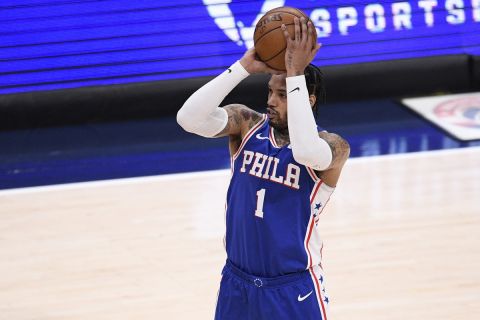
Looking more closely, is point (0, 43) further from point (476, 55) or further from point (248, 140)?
point (248, 140)

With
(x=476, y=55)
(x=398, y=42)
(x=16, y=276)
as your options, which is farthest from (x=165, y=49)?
(x=16, y=276)

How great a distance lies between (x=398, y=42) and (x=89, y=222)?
14.1ft

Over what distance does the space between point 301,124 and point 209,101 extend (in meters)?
0.41

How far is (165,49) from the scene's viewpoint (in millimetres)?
9672

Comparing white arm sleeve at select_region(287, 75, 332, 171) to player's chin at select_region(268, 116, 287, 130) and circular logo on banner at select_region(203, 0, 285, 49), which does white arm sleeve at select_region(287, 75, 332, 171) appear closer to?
player's chin at select_region(268, 116, 287, 130)

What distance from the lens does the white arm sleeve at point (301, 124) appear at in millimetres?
3533

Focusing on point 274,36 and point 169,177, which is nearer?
point 274,36

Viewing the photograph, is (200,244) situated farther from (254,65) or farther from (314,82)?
(254,65)

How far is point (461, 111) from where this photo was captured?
30.9 ft

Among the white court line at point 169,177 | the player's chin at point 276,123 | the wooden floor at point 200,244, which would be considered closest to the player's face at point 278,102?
the player's chin at point 276,123

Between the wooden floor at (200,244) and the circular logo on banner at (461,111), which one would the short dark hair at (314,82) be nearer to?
the wooden floor at (200,244)

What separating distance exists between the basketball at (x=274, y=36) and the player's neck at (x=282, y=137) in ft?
0.98

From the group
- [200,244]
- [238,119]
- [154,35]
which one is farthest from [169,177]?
[238,119]

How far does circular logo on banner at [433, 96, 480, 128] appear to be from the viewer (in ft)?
30.0
